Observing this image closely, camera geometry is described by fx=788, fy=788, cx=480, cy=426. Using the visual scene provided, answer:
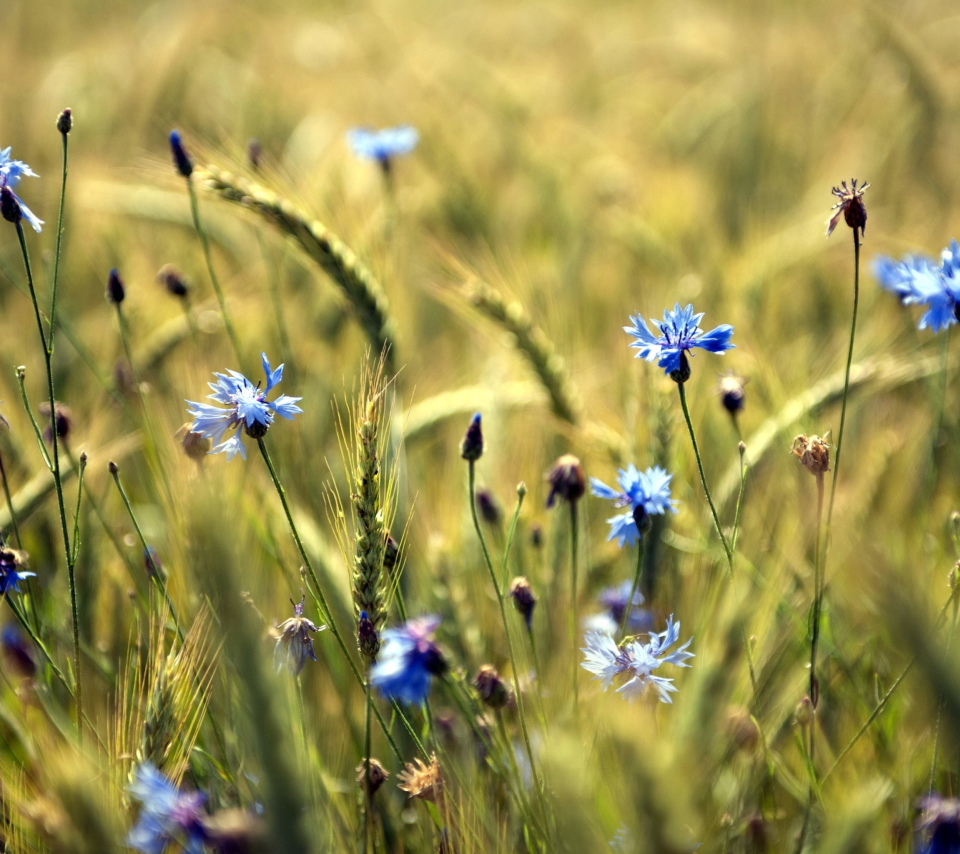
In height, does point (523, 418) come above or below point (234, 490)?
above

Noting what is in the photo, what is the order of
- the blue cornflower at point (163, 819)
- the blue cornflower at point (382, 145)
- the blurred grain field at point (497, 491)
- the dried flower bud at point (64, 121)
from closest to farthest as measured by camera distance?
the blue cornflower at point (163, 819) → the blurred grain field at point (497, 491) → the dried flower bud at point (64, 121) → the blue cornflower at point (382, 145)

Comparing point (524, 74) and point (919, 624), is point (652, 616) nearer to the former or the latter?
point (919, 624)

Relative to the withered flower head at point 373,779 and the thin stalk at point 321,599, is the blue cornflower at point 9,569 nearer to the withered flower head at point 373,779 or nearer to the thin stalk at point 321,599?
the thin stalk at point 321,599

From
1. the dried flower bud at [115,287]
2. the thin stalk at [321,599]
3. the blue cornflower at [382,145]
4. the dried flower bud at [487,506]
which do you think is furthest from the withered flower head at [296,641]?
the blue cornflower at [382,145]

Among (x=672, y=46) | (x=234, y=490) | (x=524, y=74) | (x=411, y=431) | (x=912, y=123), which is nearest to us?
(x=234, y=490)

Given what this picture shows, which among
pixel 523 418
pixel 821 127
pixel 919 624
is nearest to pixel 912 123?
pixel 821 127
